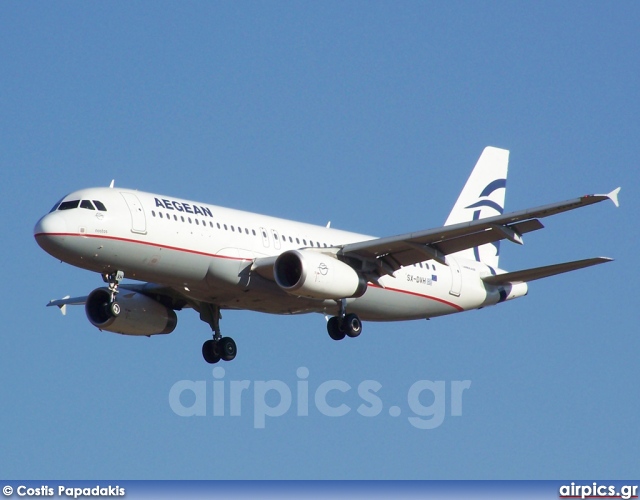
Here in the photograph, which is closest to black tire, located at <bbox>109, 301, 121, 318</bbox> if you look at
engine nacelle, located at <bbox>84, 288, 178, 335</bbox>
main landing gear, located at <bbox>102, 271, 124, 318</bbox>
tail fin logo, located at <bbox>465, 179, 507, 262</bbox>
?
main landing gear, located at <bbox>102, 271, 124, 318</bbox>

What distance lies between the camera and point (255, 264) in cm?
4747

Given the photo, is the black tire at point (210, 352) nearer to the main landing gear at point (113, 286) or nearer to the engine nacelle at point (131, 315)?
the engine nacelle at point (131, 315)

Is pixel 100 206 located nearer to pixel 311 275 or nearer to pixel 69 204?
pixel 69 204

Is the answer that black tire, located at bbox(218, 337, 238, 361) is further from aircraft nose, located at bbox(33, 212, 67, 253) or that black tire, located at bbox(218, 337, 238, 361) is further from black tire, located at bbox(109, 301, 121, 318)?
aircraft nose, located at bbox(33, 212, 67, 253)

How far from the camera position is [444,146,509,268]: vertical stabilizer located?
59.7m

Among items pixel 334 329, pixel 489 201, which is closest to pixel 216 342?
pixel 334 329

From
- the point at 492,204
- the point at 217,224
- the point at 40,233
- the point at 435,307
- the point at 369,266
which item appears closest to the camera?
the point at 40,233

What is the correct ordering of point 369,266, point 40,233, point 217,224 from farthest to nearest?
point 369,266 < point 217,224 < point 40,233

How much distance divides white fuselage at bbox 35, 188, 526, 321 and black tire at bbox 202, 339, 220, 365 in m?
2.16

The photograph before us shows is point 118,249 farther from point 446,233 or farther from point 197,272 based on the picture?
point 446,233

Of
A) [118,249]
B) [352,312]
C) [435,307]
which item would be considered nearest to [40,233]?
[118,249]

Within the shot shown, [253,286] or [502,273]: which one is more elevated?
[502,273]

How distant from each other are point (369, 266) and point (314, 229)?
2.54 metres

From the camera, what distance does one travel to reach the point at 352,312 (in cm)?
5191
